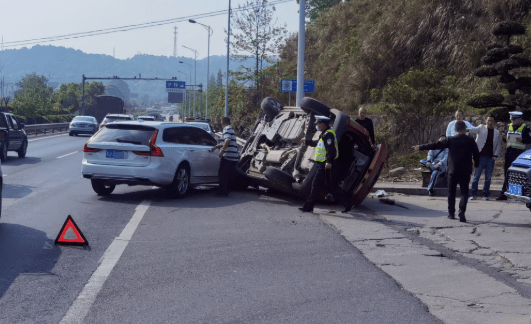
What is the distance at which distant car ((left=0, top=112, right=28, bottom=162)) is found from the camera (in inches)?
808

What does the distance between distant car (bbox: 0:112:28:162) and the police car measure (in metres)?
15.8

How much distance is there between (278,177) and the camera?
12.0 meters

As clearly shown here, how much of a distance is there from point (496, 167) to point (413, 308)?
45.0 ft

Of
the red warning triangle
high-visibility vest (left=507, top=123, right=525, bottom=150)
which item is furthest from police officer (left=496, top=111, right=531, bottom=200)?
the red warning triangle

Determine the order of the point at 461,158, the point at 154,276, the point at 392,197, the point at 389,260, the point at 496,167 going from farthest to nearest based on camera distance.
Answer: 1. the point at 496,167
2. the point at 392,197
3. the point at 461,158
4. the point at 389,260
5. the point at 154,276

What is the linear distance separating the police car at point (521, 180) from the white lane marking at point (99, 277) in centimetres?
582

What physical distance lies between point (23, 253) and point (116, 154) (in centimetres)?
524

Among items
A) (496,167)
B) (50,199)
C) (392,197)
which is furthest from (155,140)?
(496,167)

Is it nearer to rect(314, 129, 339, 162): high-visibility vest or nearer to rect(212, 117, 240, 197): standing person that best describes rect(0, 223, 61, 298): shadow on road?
rect(314, 129, 339, 162): high-visibility vest

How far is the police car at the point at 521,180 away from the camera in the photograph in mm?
9781

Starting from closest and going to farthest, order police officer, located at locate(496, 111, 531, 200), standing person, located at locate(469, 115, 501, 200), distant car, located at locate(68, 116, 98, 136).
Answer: police officer, located at locate(496, 111, 531, 200) → standing person, located at locate(469, 115, 501, 200) → distant car, located at locate(68, 116, 98, 136)

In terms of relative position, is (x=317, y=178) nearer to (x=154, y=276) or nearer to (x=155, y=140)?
(x=155, y=140)

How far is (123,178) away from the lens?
1221 cm

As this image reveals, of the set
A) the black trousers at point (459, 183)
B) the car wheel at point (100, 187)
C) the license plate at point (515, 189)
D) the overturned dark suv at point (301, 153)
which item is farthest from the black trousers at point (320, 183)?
the car wheel at point (100, 187)
